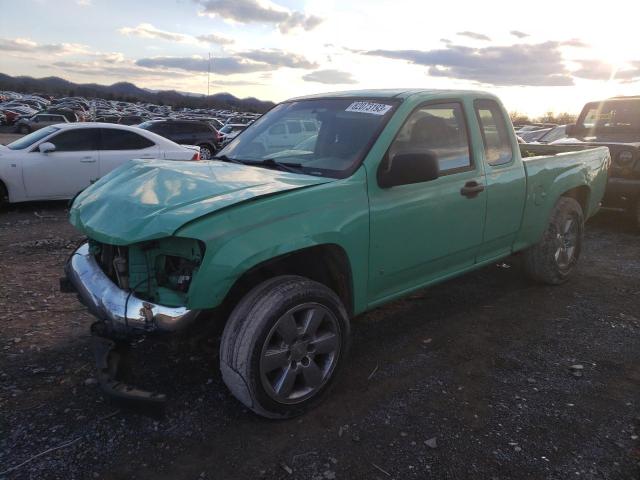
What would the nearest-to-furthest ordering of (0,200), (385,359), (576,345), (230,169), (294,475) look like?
(294,475) → (230,169) → (385,359) → (576,345) → (0,200)

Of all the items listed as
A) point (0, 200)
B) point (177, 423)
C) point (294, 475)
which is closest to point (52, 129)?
point (0, 200)

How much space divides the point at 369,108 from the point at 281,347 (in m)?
1.80

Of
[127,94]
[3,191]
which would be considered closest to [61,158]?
[3,191]

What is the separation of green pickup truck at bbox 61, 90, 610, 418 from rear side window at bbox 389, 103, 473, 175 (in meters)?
0.01

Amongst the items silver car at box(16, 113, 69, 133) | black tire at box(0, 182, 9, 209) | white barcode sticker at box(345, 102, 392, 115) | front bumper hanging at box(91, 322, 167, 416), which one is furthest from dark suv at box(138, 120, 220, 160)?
silver car at box(16, 113, 69, 133)

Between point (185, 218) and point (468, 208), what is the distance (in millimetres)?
2227

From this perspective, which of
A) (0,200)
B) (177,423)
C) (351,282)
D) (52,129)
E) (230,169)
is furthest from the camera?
(52,129)

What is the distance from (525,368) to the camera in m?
3.66

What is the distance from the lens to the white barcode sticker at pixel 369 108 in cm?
356

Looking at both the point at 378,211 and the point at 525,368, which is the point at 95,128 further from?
the point at 525,368

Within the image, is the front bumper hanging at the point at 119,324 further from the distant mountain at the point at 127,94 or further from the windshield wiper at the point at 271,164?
the distant mountain at the point at 127,94

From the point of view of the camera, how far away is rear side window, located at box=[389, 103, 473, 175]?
3.59 metres

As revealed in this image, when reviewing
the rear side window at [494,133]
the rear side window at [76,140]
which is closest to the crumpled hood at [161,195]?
the rear side window at [494,133]

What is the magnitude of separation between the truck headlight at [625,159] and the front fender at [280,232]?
6.08m
